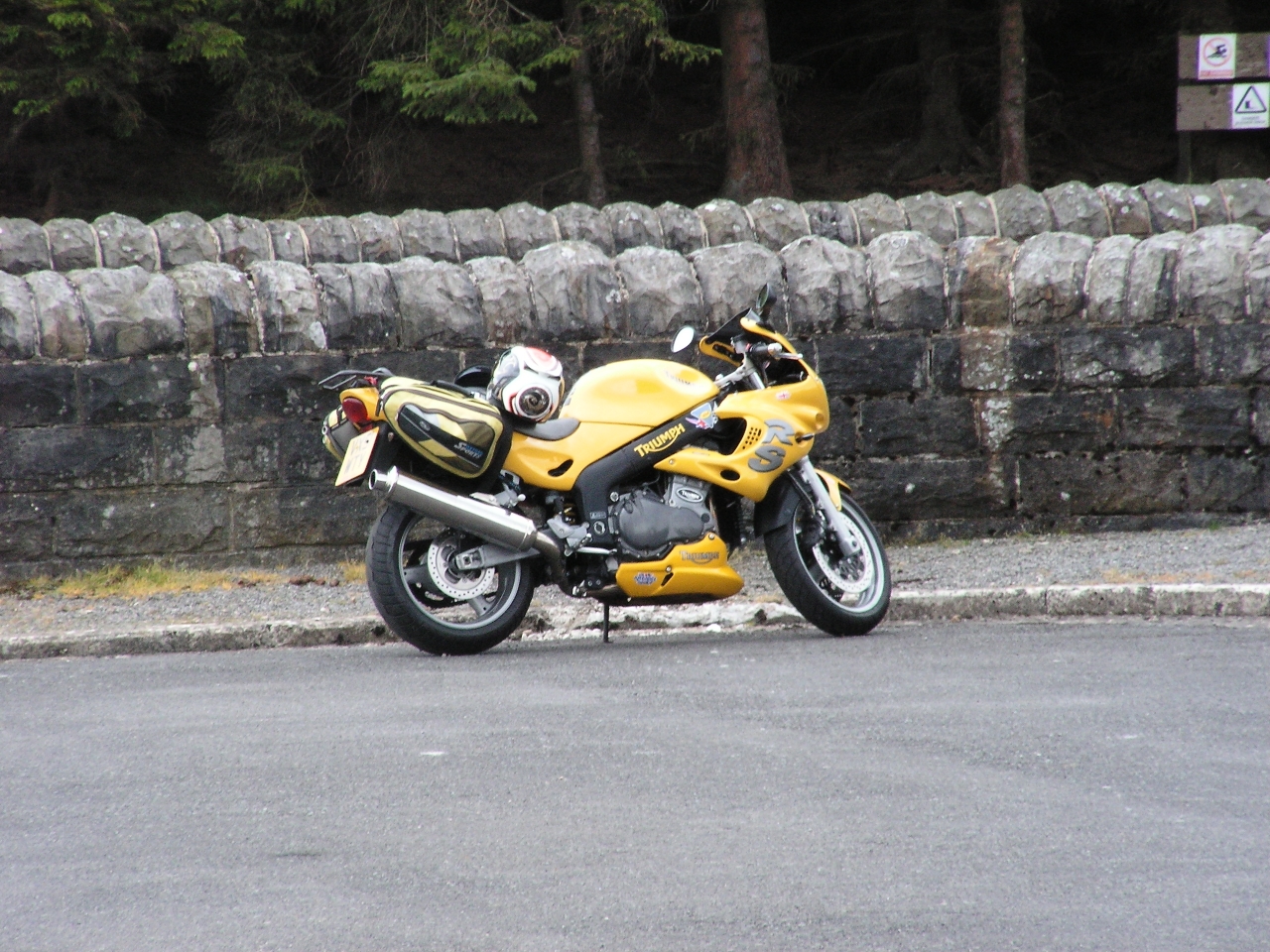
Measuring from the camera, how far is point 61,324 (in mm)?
8055

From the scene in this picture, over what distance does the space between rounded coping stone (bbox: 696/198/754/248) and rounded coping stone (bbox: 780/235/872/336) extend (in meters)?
2.31

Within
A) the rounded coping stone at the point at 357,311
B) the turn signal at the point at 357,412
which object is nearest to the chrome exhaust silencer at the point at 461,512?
the turn signal at the point at 357,412

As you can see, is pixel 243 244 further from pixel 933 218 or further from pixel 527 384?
pixel 933 218

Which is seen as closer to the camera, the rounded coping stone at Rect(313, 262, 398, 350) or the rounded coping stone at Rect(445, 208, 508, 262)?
the rounded coping stone at Rect(313, 262, 398, 350)

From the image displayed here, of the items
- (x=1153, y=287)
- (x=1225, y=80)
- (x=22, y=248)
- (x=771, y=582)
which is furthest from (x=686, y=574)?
(x=1225, y=80)

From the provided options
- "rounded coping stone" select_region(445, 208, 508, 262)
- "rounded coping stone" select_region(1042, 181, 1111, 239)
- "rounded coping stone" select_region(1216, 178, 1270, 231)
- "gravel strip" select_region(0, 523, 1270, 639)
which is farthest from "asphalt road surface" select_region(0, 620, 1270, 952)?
"rounded coping stone" select_region(1216, 178, 1270, 231)

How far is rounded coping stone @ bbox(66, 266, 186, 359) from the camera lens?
809 cm

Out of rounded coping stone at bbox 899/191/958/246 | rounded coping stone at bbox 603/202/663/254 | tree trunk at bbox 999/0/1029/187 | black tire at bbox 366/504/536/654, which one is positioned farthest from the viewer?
tree trunk at bbox 999/0/1029/187

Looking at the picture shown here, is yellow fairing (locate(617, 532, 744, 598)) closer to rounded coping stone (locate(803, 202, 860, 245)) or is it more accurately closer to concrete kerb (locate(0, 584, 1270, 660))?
concrete kerb (locate(0, 584, 1270, 660))

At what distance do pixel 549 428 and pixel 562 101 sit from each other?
59.7 feet

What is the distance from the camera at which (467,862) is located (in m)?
3.69

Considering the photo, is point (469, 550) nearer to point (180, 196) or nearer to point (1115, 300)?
point (1115, 300)

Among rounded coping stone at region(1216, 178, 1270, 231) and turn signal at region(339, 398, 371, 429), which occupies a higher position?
rounded coping stone at region(1216, 178, 1270, 231)

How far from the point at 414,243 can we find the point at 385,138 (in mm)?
10027
